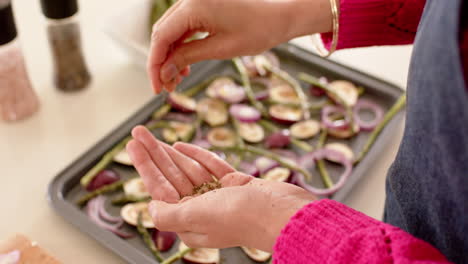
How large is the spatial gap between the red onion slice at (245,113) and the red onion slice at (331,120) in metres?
0.14

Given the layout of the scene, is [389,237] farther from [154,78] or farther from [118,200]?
[118,200]

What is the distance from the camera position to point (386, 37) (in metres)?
0.76

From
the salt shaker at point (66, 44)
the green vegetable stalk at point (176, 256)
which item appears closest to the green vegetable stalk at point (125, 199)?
the green vegetable stalk at point (176, 256)

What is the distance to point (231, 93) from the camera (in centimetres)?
114

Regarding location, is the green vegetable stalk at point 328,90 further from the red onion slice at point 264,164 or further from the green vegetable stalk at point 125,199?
the green vegetable stalk at point 125,199

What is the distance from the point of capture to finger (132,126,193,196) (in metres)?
0.75

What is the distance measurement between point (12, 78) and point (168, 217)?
54 cm

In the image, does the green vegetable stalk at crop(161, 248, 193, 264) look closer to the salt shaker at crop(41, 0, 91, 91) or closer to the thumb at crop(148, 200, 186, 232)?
the thumb at crop(148, 200, 186, 232)

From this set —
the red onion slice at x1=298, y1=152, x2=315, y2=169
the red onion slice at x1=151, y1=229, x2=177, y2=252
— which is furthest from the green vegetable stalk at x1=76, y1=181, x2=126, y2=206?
the red onion slice at x1=298, y1=152, x2=315, y2=169

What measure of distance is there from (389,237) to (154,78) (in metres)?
0.43

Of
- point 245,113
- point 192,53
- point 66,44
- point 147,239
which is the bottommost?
point 147,239

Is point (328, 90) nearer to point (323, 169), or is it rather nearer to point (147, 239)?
point (323, 169)

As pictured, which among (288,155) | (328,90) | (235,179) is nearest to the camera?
(235,179)

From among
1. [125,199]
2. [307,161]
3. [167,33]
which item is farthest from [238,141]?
[167,33]
